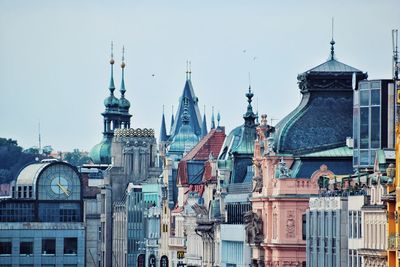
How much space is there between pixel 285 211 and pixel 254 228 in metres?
7.17

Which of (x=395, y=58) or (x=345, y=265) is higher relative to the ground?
(x=395, y=58)

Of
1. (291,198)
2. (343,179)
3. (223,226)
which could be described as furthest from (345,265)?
(223,226)

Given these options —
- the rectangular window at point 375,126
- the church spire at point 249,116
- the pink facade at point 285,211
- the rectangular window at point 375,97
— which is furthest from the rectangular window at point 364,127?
the church spire at point 249,116

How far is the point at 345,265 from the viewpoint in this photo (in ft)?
416

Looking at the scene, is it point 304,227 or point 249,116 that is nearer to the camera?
point 304,227

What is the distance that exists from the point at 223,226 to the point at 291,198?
27110mm

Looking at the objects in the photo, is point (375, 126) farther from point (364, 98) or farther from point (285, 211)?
point (285, 211)

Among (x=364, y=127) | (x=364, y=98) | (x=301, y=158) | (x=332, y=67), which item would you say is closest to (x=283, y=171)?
(x=301, y=158)

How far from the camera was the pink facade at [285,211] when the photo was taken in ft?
495

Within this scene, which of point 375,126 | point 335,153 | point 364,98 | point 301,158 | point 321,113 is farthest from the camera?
point 321,113

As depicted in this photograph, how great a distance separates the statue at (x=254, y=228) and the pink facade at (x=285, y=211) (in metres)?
2.20

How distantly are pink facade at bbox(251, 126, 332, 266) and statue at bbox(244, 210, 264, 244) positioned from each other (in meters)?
2.20

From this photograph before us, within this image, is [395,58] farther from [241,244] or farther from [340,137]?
→ [241,244]

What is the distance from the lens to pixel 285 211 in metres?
152
